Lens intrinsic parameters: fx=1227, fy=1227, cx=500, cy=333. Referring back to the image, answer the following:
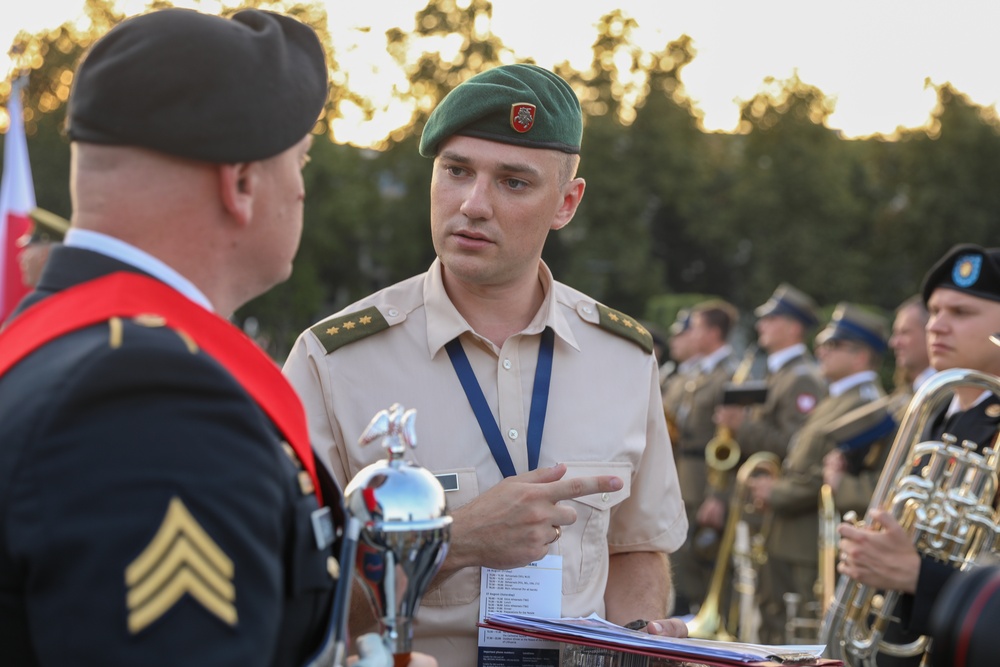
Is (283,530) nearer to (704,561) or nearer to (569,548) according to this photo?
(569,548)

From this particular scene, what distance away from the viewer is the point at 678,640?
8.44ft

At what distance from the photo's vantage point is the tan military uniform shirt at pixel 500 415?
3059 millimetres

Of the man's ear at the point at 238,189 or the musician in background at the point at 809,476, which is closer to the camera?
the man's ear at the point at 238,189

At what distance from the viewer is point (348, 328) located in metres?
3.20

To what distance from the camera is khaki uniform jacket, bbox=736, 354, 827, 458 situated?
9.77 metres

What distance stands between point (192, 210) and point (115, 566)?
1.86 feet

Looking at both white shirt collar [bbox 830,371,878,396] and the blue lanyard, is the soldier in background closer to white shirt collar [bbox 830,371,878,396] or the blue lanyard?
the blue lanyard

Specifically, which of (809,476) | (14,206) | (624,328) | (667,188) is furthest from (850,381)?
(667,188)

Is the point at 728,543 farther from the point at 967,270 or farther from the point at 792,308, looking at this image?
the point at 967,270

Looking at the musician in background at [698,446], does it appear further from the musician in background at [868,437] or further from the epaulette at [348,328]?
the epaulette at [348,328]

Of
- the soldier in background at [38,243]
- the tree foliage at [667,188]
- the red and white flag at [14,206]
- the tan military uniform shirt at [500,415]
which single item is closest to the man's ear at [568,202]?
the tan military uniform shirt at [500,415]

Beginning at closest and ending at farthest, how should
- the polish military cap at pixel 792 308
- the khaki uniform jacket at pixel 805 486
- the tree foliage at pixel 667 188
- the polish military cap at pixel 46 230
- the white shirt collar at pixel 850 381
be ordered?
the polish military cap at pixel 46 230 < the khaki uniform jacket at pixel 805 486 < the white shirt collar at pixel 850 381 < the polish military cap at pixel 792 308 < the tree foliage at pixel 667 188

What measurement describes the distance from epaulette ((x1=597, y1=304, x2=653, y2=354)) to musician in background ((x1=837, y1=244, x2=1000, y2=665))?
4.54 feet

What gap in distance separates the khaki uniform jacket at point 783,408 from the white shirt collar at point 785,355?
1.7 inches
